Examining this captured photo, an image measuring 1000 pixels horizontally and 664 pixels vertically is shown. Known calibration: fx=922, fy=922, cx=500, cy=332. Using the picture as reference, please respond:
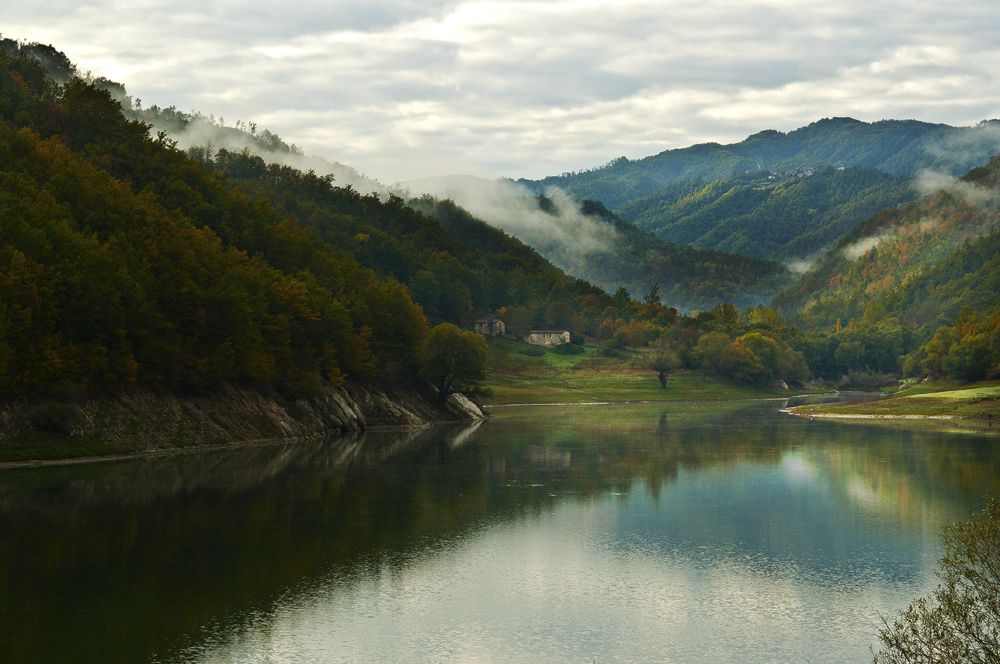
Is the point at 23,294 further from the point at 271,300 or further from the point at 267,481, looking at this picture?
the point at 271,300

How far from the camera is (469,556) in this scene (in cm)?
4366

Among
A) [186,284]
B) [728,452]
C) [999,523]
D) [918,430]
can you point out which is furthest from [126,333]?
[918,430]

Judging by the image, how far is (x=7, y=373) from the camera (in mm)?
71625

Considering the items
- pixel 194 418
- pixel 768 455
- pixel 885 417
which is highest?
pixel 194 418

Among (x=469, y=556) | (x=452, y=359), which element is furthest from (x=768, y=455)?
(x=452, y=359)

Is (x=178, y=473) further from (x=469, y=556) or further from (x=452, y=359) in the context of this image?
(x=452, y=359)

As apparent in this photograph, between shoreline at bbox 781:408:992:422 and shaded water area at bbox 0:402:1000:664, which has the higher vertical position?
shaded water area at bbox 0:402:1000:664

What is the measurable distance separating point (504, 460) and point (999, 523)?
61.6m

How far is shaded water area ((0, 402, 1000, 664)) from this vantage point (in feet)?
99.6

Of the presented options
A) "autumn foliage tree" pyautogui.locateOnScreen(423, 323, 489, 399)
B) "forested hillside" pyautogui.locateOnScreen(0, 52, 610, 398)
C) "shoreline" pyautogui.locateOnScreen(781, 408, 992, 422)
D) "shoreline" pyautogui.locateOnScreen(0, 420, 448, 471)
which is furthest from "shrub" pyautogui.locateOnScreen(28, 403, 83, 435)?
"shoreline" pyautogui.locateOnScreen(781, 408, 992, 422)

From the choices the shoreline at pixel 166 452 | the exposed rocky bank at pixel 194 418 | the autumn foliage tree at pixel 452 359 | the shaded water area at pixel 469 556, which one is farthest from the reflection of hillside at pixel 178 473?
the autumn foliage tree at pixel 452 359

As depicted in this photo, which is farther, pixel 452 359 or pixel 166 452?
pixel 452 359

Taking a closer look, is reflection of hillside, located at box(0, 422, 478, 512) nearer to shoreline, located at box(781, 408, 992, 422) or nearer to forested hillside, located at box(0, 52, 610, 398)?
forested hillside, located at box(0, 52, 610, 398)

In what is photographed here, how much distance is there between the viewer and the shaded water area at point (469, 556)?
30359mm
